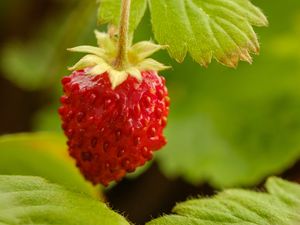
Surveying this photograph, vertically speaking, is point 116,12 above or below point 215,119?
above

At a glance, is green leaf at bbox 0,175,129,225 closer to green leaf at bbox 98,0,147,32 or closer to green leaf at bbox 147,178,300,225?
green leaf at bbox 147,178,300,225

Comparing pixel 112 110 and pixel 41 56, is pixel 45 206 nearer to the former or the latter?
pixel 112 110

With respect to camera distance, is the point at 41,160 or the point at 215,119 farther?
the point at 215,119

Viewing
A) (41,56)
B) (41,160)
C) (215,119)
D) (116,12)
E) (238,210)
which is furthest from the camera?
(41,56)

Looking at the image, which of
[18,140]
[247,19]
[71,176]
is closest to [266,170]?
[71,176]

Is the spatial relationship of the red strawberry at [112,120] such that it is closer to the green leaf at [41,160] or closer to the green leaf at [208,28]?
the green leaf at [208,28]

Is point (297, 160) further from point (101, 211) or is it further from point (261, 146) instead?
point (101, 211)

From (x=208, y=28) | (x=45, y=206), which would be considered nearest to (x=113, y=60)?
(x=208, y=28)
